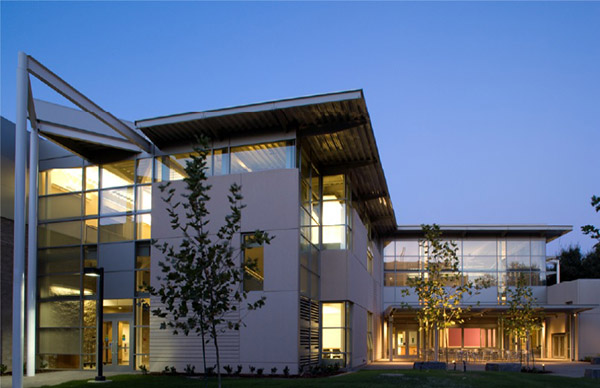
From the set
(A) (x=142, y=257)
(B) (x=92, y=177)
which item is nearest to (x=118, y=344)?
(A) (x=142, y=257)

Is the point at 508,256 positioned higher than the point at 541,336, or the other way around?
the point at 508,256

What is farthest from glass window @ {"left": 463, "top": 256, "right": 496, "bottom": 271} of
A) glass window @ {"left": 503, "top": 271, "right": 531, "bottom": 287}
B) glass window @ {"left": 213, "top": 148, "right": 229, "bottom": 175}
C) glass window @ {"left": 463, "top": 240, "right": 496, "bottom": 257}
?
glass window @ {"left": 213, "top": 148, "right": 229, "bottom": 175}

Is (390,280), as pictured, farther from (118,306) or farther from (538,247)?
(118,306)

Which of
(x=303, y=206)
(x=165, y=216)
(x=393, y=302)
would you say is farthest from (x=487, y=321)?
(x=165, y=216)

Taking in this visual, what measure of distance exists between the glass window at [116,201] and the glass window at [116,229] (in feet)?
0.94

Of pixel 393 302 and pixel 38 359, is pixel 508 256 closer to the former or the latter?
pixel 393 302

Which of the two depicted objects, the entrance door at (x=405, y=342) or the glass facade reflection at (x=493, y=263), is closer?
the glass facade reflection at (x=493, y=263)

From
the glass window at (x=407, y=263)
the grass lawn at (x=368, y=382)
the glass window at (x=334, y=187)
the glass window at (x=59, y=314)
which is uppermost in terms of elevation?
the glass window at (x=334, y=187)

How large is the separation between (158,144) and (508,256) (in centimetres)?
2585

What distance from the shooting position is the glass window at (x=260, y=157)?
1994 cm

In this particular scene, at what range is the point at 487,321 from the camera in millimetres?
40188

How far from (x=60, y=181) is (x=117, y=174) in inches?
111

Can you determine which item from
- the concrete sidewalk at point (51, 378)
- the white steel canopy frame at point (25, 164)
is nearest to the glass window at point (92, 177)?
the white steel canopy frame at point (25, 164)

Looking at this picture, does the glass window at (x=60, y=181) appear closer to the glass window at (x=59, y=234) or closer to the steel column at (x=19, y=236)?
the glass window at (x=59, y=234)
